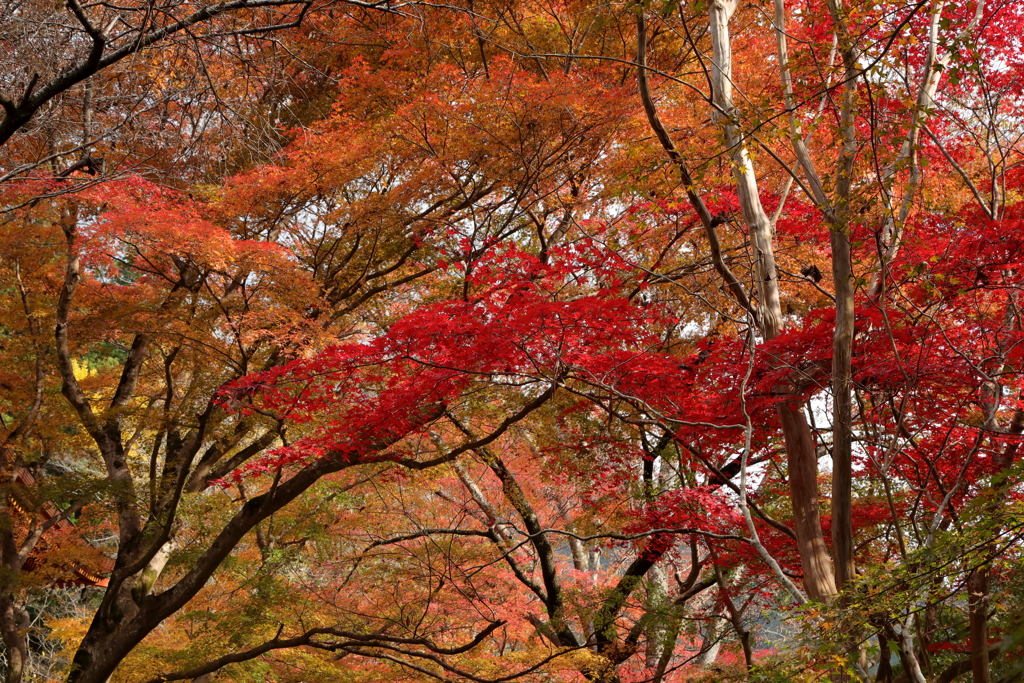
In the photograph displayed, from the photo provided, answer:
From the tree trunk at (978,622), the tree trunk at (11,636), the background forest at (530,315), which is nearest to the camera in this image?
the tree trunk at (978,622)

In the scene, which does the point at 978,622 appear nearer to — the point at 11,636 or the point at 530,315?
the point at 530,315

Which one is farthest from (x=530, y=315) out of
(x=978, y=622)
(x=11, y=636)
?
(x=11, y=636)

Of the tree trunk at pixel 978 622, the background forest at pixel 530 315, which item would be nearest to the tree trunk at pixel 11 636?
the background forest at pixel 530 315

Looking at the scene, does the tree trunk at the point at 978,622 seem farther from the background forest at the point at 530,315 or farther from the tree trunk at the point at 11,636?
the tree trunk at the point at 11,636

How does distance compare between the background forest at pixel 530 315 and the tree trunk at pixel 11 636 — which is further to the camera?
the tree trunk at pixel 11 636

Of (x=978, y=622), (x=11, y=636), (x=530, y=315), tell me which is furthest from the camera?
(x=11, y=636)

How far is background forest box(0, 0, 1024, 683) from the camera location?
4.96 m

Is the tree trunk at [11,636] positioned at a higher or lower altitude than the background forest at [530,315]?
lower

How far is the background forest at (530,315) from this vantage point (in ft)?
16.3

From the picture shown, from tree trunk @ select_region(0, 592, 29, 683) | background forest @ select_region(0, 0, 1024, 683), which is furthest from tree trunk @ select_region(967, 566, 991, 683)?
tree trunk @ select_region(0, 592, 29, 683)

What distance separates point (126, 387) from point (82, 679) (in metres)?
3.33

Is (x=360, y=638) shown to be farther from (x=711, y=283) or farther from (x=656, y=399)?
(x=711, y=283)

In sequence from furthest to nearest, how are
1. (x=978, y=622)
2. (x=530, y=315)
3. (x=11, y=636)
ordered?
(x=11, y=636), (x=530, y=315), (x=978, y=622)

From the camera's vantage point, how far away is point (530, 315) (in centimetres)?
595
